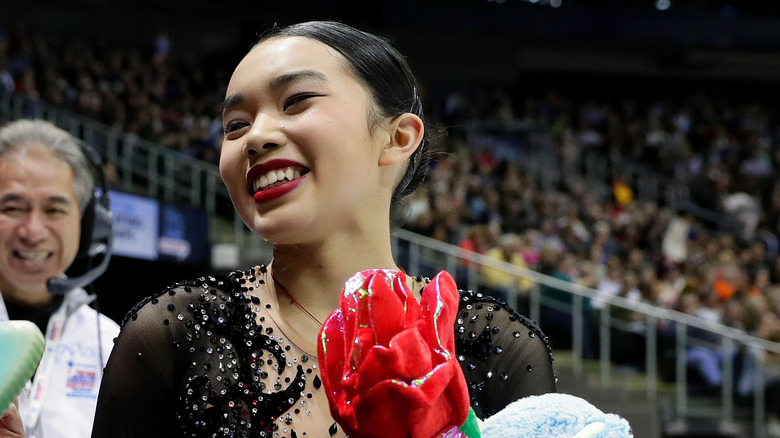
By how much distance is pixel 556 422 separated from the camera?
3.24 ft

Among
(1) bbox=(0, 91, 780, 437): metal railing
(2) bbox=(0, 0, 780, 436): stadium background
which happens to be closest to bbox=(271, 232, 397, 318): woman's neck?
(1) bbox=(0, 91, 780, 437): metal railing

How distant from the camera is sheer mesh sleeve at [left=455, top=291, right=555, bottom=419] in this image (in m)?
1.36

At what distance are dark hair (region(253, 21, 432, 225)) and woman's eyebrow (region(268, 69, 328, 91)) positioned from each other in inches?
2.6

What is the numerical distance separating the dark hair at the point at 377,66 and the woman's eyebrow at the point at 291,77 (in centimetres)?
7

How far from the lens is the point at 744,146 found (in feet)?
50.6

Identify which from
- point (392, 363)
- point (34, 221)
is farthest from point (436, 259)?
point (392, 363)

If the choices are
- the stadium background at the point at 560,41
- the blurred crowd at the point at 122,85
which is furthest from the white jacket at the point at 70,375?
the stadium background at the point at 560,41

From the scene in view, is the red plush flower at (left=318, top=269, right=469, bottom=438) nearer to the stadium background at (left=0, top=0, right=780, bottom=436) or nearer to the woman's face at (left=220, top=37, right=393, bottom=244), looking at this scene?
the woman's face at (left=220, top=37, right=393, bottom=244)

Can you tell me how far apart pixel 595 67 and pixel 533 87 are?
1147 mm

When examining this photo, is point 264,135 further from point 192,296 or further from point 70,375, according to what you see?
point 70,375

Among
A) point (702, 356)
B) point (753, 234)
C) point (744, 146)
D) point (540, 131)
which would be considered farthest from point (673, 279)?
point (744, 146)

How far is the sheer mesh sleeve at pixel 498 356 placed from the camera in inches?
53.5

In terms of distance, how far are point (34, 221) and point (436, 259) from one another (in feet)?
18.8

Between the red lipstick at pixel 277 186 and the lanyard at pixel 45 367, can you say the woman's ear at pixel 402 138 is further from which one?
the lanyard at pixel 45 367
